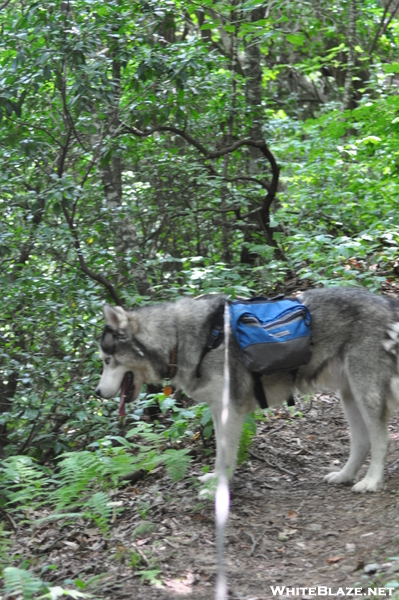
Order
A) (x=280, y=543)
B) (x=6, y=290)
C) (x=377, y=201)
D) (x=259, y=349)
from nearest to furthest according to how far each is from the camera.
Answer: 1. (x=280, y=543)
2. (x=259, y=349)
3. (x=6, y=290)
4. (x=377, y=201)

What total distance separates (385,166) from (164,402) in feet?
23.8

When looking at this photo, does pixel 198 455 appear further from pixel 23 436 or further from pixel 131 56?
pixel 131 56

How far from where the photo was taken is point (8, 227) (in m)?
8.50

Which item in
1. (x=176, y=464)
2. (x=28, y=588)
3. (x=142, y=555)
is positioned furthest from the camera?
(x=176, y=464)

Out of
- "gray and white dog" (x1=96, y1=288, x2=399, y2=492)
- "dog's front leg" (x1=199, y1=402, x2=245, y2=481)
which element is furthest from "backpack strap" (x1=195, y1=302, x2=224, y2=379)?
"dog's front leg" (x1=199, y1=402, x2=245, y2=481)

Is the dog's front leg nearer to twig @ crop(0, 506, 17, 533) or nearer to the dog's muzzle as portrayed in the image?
the dog's muzzle

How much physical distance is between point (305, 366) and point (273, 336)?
47 cm

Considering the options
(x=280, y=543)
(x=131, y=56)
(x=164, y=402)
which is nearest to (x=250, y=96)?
(x=131, y=56)

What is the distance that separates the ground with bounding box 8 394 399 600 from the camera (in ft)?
14.2

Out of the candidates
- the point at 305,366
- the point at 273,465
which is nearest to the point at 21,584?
the point at 305,366

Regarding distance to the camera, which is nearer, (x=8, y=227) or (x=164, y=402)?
(x=164, y=402)

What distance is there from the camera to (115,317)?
5910 mm

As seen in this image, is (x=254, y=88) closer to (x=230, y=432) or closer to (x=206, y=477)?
(x=230, y=432)

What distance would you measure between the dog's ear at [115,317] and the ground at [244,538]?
1572 millimetres
